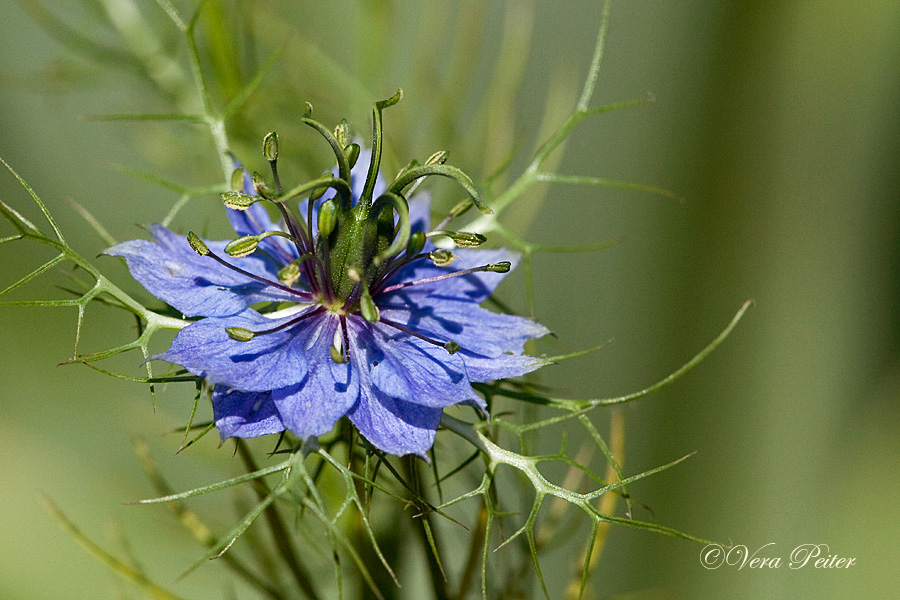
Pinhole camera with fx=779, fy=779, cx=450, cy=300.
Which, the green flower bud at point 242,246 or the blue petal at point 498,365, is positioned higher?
the green flower bud at point 242,246

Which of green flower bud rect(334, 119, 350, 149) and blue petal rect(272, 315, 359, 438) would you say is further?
green flower bud rect(334, 119, 350, 149)

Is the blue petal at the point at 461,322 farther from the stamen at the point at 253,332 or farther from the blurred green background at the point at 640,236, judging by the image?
the blurred green background at the point at 640,236

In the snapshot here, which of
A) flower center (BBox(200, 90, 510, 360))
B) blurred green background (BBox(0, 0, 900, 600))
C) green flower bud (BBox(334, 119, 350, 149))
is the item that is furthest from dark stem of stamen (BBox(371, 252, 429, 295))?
blurred green background (BBox(0, 0, 900, 600))

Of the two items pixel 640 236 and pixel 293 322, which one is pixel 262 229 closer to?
pixel 293 322

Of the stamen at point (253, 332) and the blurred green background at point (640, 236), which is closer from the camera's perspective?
the stamen at point (253, 332)

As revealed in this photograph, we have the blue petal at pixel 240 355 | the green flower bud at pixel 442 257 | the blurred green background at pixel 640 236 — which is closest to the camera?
the blue petal at pixel 240 355

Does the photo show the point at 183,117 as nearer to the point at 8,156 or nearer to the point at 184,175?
the point at 184,175

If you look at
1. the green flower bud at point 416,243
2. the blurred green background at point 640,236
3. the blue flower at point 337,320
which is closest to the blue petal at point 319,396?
the blue flower at point 337,320

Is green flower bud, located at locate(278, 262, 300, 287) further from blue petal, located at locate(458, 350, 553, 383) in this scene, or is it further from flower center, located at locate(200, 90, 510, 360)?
blue petal, located at locate(458, 350, 553, 383)
